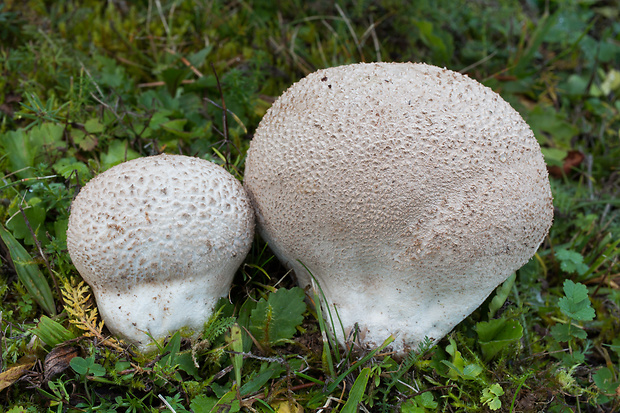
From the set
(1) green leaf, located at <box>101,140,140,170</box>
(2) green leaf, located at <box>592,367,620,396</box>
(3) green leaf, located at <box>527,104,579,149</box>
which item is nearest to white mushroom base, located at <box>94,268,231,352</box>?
(1) green leaf, located at <box>101,140,140,170</box>

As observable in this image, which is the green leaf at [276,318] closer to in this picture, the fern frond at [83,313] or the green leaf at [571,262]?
the fern frond at [83,313]

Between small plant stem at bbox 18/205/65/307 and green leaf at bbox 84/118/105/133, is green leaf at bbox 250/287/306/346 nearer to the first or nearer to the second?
small plant stem at bbox 18/205/65/307

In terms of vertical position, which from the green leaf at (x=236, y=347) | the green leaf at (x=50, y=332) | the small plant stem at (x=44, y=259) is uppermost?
the small plant stem at (x=44, y=259)

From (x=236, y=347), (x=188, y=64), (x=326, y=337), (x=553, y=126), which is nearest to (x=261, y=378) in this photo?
(x=236, y=347)

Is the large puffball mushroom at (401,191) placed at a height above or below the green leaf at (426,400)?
above

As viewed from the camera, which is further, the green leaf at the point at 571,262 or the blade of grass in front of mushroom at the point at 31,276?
the green leaf at the point at 571,262

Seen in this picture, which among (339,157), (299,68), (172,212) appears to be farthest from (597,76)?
(172,212)

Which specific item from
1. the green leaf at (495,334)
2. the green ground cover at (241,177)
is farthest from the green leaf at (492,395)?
the green leaf at (495,334)
